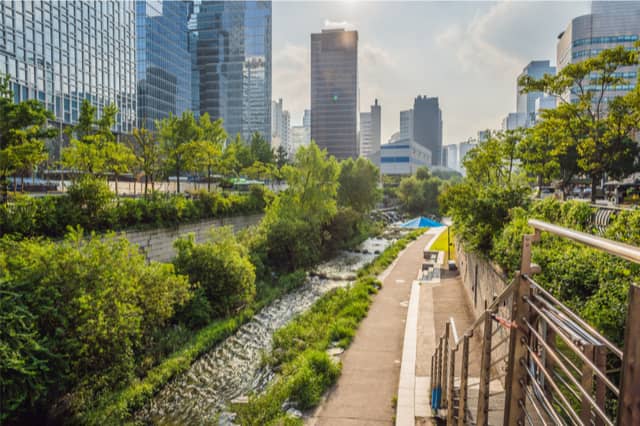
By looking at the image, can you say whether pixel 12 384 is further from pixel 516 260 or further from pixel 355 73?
pixel 355 73

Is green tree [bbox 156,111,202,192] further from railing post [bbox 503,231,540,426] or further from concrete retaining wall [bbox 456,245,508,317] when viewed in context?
railing post [bbox 503,231,540,426]

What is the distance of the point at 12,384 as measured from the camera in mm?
7137

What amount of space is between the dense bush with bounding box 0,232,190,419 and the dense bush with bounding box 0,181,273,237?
4.18ft

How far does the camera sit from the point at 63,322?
8.53 metres

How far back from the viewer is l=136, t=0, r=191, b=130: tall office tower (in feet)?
210

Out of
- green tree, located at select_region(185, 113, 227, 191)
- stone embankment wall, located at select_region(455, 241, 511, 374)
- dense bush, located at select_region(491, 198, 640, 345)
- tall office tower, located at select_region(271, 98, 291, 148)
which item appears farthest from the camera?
tall office tower, located at select_region(271, 98, 291, 148)

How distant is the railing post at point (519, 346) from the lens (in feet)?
7.82

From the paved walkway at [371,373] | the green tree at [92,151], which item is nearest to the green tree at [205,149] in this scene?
the green tree at [92,151]

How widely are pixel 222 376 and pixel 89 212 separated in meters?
9.04

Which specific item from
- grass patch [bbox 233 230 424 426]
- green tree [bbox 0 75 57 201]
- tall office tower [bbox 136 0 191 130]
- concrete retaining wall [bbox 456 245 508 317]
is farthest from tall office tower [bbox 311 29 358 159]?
concrete retaining wall [bbox 456 245 508 317]

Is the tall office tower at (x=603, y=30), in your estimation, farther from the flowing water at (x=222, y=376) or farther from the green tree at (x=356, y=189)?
the flowing water at (x=222, y=376)

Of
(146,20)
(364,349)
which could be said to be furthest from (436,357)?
(146,20)

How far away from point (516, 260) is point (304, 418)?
17.2 feet

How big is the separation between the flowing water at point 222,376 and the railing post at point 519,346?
802 centimetres
